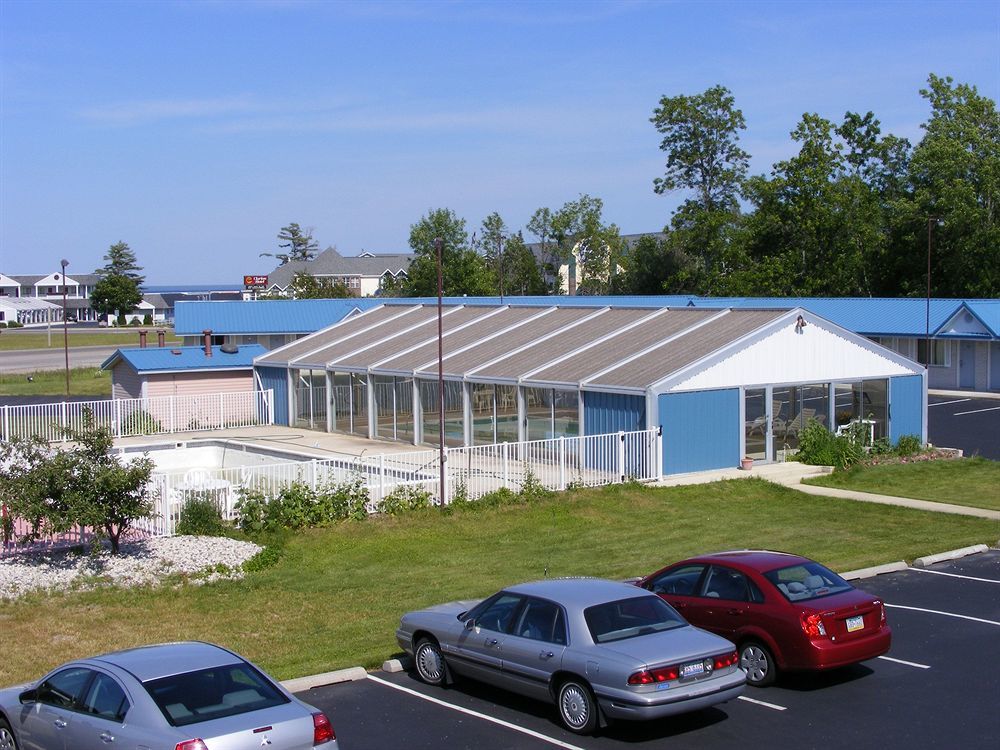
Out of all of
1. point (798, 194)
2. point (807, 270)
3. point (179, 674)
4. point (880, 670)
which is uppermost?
point (798, 194)

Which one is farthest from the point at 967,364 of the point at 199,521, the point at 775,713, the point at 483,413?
the point at 775,713

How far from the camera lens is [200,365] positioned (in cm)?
4306

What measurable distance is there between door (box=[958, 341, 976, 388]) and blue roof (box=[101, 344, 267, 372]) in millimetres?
32864

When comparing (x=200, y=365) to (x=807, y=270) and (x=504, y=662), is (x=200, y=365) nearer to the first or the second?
(x=504, y=662)

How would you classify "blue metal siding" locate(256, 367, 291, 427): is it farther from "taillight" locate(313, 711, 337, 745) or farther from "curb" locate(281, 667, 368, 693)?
"taillight" locate(313, 711, 337, 745)

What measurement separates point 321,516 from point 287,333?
32.9m

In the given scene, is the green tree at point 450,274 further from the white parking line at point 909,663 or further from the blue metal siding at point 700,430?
the white parking line at point 909,663

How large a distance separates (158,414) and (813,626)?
1294 inches

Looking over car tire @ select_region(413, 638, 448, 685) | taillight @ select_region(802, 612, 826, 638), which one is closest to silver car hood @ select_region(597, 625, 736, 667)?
taillight @ select_region(802, 612, 826, 638)

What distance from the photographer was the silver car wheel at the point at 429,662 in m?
13.0

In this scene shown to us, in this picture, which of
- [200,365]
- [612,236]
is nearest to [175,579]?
[200,365]

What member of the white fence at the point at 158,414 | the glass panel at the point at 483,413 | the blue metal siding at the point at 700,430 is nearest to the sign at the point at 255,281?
the white fence at the point at 158,414

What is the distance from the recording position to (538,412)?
31.9 metres

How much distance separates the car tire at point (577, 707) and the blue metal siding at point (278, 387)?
31827 mm
